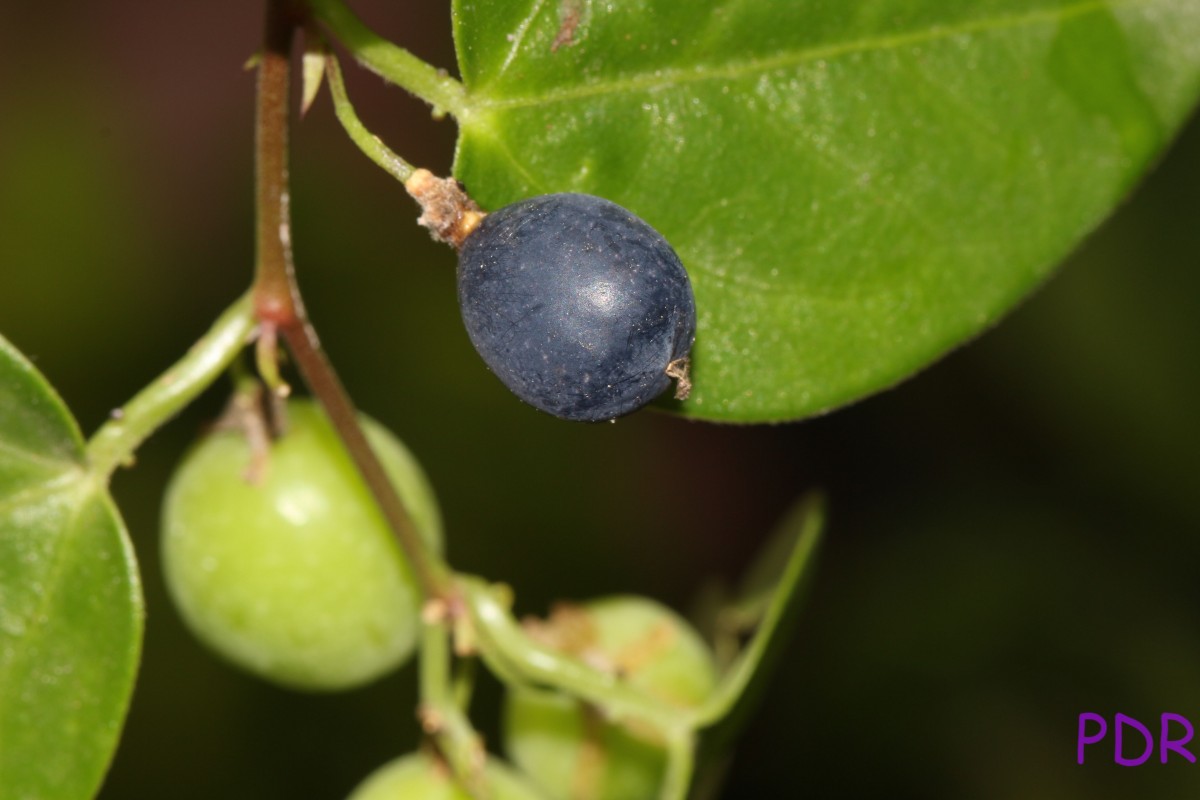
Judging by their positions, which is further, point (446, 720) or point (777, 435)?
point (777, 435)

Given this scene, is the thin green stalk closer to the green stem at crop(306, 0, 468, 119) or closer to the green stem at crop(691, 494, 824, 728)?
the green stem at crop(691, 494, 824, 728)

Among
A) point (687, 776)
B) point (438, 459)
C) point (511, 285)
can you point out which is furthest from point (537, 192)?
point (438, 459)

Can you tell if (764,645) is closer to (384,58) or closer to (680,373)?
(680,373)

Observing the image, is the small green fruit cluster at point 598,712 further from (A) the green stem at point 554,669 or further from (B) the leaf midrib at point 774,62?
(B) the leaf midrib at point 774,62

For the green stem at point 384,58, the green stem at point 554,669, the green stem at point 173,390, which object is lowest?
the green stem at point 554,669

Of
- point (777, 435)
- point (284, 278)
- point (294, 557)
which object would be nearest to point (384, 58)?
point (284, 278)

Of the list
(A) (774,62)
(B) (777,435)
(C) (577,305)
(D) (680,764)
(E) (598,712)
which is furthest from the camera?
(B) (777,435)

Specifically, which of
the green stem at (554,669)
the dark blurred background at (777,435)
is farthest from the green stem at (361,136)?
the dark blurred background at (777,435)
